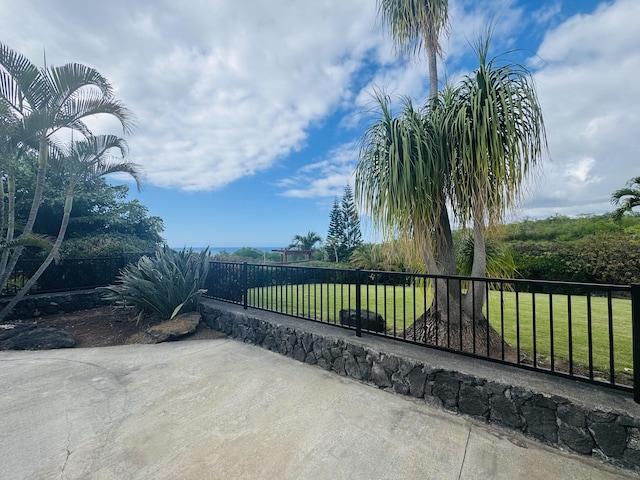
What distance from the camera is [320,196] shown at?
19469 mm

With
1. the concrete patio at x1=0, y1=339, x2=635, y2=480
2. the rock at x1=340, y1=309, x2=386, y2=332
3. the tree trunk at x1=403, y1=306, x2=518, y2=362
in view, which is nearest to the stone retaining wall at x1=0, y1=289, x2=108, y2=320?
the concrete patio at x1=0, y1=339, x2=635, y2=480

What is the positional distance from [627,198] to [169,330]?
14.8m

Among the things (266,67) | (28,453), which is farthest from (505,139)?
(266,67)

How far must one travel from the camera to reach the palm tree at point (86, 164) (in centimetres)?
511

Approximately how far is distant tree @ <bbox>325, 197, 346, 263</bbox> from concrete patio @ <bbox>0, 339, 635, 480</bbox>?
15.9 m

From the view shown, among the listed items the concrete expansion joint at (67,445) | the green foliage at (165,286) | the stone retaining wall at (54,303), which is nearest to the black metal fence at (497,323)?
the green foliage at (165,286)

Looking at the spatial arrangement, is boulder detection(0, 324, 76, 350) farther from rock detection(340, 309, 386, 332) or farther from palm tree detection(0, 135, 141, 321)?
rock detection(340, 309, 386, 332)

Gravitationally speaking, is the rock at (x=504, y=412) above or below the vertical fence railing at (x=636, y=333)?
below

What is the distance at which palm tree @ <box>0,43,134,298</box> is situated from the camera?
435 cm

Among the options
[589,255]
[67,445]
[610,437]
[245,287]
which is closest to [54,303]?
[245,287]

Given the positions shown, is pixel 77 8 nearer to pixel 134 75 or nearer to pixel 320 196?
pixel 134 75

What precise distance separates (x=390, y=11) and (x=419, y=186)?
2848 mm

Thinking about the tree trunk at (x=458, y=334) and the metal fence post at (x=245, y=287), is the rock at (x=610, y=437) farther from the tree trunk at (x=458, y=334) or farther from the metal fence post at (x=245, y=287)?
the metal fence post at (x=245, y=287)

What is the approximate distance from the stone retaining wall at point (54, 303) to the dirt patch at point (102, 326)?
5.1 inches
